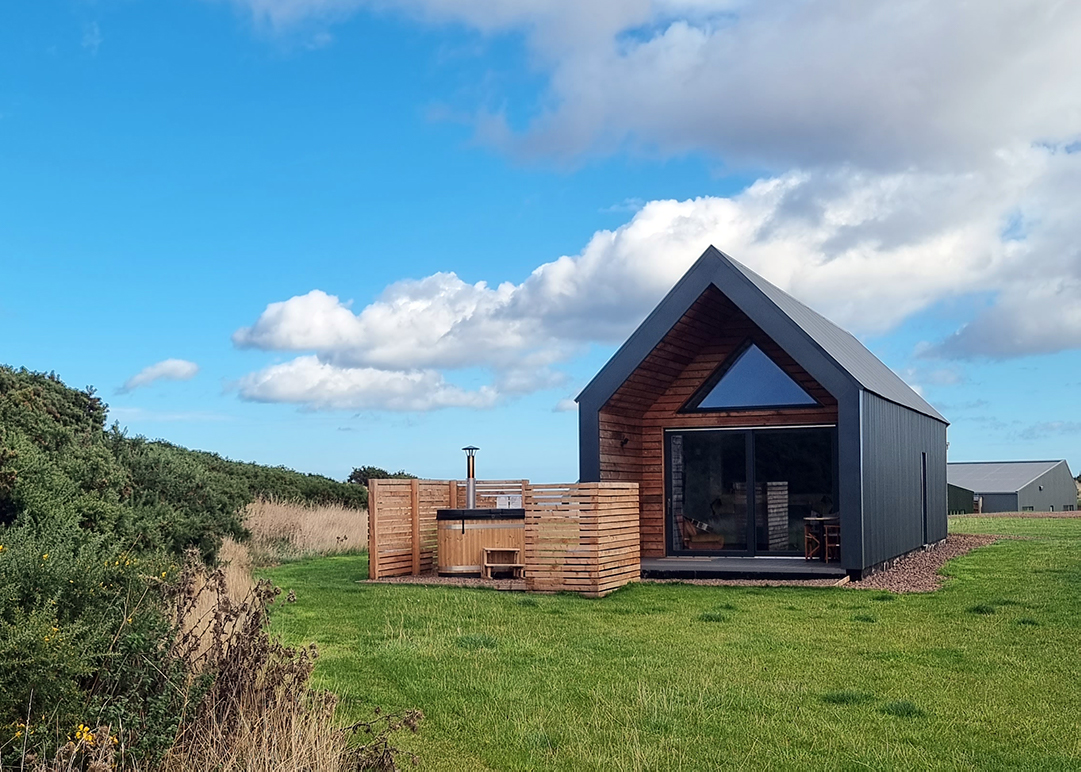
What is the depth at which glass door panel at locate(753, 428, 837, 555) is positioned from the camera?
1706cm

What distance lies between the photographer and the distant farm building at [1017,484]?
4700 cm

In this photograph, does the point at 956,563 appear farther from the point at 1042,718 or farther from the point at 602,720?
the point at 602,720

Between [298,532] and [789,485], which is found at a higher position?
[789,485]

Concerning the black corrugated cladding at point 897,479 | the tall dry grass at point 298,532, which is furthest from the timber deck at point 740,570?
the tall dry grass at point 298,532

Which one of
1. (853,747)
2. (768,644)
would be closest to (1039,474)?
(768,644)

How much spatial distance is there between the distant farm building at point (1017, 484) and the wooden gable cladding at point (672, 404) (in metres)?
33.9

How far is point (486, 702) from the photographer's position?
24.4ft

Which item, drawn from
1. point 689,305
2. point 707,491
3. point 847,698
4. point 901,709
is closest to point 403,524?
point 707,491

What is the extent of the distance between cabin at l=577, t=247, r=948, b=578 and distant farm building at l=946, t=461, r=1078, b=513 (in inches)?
1255

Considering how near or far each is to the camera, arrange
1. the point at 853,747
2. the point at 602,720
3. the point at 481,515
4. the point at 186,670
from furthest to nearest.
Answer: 1. the point at 481,515
2. the point at 602,720
3. the point at 853,747
4. the point at 186,670

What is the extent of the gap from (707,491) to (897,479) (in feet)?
11.0

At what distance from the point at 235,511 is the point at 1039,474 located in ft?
141

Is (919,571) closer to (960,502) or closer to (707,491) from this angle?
(707,491)

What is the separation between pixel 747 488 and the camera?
56.5 feet
